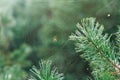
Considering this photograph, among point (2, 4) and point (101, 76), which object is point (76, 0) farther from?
point (2, 4)

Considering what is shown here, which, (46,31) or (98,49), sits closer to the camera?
(98,49)

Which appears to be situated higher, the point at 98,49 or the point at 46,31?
the point at 46,31

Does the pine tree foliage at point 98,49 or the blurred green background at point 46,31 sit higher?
the blurred green background at point 46,31

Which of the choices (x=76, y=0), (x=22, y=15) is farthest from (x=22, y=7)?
(x=76, y=0)

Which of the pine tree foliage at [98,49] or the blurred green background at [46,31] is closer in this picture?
the pine tree foliage at [98,49]
